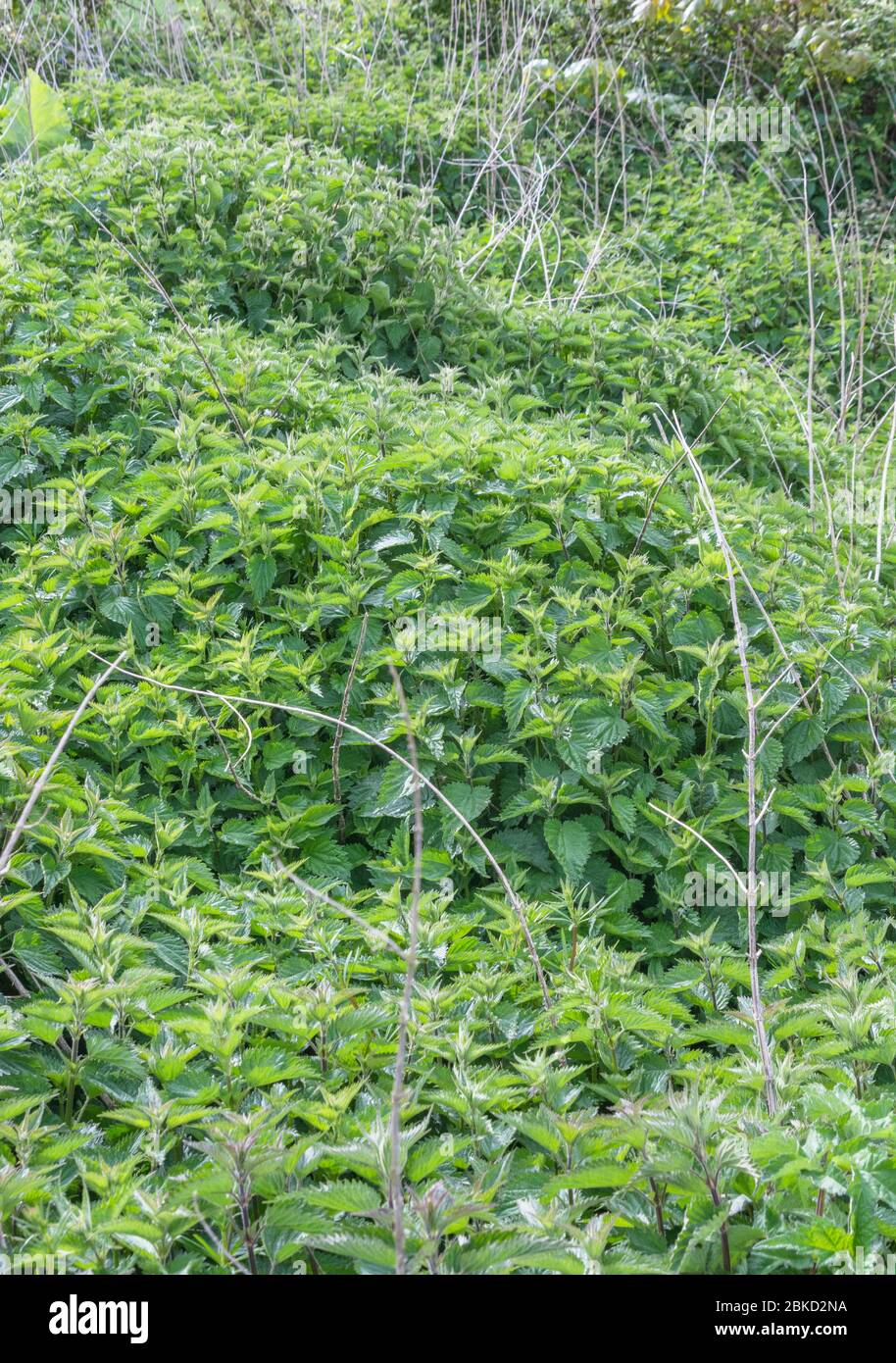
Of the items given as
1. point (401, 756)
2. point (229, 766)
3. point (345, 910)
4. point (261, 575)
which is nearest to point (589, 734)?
point (401, 756)

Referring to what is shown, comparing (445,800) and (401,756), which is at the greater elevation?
(445,800)

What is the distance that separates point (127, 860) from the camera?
2566mm

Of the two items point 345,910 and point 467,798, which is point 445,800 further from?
point 467,798

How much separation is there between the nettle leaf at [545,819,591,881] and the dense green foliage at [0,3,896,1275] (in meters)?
0.02

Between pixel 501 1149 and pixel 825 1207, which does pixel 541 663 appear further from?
pixel 825 1207

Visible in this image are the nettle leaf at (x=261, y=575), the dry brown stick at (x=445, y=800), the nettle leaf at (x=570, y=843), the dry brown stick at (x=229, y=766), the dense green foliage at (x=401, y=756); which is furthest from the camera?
the nettle leaf at (x=261, y=575)

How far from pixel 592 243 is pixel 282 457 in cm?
377

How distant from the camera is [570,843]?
2.86m

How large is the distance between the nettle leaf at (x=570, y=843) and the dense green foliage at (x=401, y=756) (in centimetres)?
2

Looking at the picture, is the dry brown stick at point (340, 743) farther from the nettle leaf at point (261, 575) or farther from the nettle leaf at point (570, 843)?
the nettle leaf at point (570, 843)

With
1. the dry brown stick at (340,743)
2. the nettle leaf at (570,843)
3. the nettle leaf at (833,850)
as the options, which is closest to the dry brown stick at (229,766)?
the dry brown stick at (340,743)

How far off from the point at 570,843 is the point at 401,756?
19.7 inches

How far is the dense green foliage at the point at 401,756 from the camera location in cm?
172

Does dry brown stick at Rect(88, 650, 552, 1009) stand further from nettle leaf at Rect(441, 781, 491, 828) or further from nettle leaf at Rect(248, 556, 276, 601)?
nettle leaf at Rect(248, 556, 276, 601)
